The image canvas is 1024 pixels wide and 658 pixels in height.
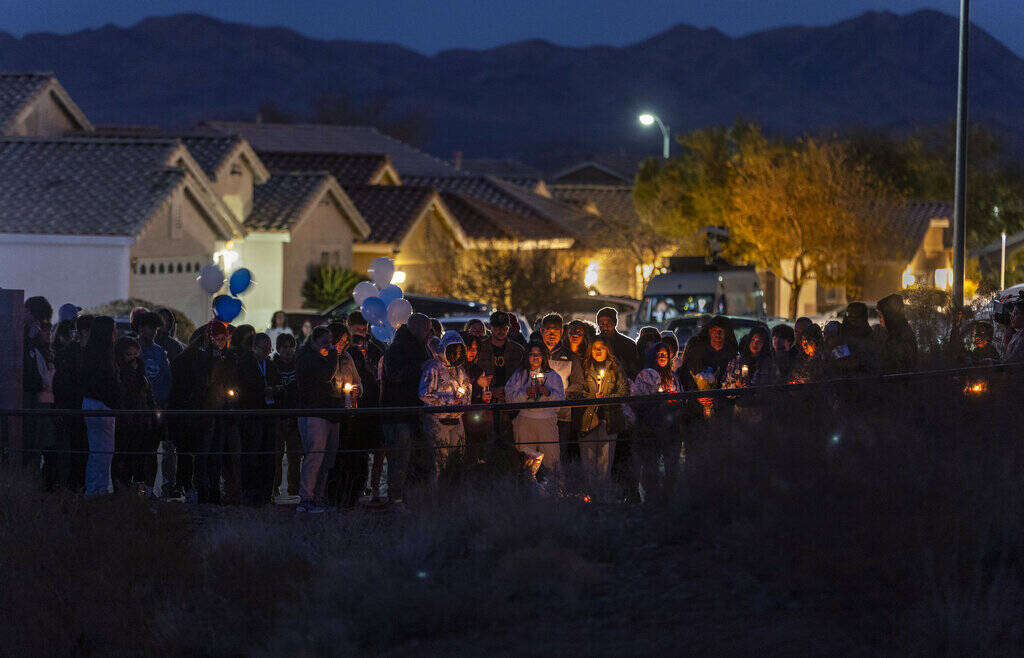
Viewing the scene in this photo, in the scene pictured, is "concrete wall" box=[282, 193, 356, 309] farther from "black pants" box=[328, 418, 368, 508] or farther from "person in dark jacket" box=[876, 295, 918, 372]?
"person in dark jacket" box=[876, 295, 918, 372]

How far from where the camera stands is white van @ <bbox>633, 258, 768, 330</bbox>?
107 ft

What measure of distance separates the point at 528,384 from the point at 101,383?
328 centimetres

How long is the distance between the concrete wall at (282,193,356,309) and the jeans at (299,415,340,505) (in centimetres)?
3192

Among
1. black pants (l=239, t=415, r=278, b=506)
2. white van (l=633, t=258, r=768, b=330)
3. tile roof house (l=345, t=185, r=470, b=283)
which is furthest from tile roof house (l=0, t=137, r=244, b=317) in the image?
black pants (l=239, t=415, r=278, b=506)

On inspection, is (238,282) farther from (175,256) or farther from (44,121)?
(44,121)

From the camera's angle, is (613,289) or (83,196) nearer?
(83,196)

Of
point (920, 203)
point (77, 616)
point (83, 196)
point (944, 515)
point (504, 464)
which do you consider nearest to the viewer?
point (944, 515)

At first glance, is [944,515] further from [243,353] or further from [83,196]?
[83,196]

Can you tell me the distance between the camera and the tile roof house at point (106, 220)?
117ft

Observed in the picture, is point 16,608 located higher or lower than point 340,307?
lower

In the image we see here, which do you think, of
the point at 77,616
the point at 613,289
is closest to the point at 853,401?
the point at 77,616

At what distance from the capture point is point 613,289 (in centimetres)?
6088

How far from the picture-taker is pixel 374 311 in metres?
17.0

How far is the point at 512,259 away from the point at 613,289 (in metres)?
22.1
